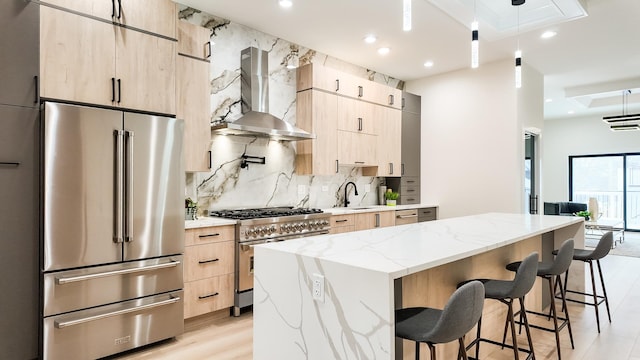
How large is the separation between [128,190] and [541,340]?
3.44 m

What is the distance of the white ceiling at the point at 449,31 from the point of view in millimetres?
3934

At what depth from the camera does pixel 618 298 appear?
4.35m

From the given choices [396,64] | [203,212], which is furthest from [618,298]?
A: [203,212]

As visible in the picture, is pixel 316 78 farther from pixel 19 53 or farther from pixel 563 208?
pixel 563 208

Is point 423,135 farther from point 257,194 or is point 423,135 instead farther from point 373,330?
point 373,330

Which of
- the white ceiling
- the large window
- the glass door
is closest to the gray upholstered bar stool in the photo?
the white ceiling

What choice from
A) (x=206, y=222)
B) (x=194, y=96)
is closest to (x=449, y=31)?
(x=194, y=96)

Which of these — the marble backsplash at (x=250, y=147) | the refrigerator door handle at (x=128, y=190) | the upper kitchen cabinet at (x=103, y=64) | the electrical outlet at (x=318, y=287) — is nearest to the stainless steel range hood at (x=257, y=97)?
the marble backsplash at (x=250, y=147)

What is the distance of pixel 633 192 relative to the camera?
997 cm

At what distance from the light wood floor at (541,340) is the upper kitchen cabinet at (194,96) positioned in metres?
1.45

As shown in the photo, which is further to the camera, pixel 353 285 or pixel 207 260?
pixel 207 260

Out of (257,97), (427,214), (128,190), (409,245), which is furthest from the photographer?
(427,214)

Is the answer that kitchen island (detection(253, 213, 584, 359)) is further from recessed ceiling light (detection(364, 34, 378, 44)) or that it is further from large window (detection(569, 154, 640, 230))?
large window (detection(569, 154, 640, 230))

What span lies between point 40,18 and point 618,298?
5.90 meters
